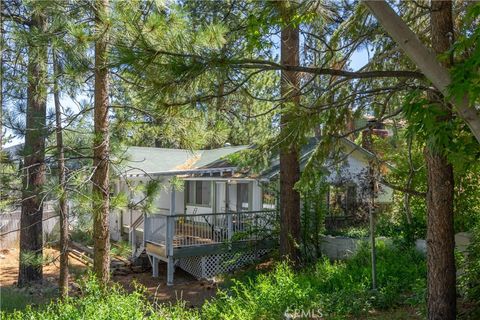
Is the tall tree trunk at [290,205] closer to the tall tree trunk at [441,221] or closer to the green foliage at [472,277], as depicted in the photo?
the green foliage at [472,277]

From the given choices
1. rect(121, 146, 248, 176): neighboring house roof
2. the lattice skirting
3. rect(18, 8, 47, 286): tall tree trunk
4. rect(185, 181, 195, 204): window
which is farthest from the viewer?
rect(185, 181, 195, 204): window

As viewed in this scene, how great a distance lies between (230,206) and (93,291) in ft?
35.6

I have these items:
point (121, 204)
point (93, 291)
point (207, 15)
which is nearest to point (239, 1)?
point (207, 15)

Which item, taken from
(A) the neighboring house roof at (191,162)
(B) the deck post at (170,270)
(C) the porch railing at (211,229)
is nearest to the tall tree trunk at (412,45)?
(A) the neighboring house roof at (191,162)

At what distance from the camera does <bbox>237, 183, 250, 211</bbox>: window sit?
16.5 m

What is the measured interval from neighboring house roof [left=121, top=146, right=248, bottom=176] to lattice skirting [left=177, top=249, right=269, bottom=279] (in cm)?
291

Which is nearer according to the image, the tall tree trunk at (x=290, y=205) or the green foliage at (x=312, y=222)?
the tall tree trunk at (x=290, y=205)

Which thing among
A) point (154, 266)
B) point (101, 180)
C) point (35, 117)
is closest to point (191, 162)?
point (154, 266)

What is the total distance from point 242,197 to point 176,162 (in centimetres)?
462

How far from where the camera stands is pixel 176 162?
19891mm

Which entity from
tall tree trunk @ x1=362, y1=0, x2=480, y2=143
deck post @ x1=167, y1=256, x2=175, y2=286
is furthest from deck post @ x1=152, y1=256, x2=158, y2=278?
tall tree trunk @ x1=362, y1=0, x2=480, y2=143

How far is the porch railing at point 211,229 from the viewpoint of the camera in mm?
13211

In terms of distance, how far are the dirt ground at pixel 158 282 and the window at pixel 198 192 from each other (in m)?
3.59

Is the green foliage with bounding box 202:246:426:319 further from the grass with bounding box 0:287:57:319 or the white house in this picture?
the grass with bounding box 0:287:57:319
